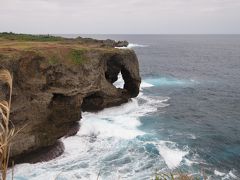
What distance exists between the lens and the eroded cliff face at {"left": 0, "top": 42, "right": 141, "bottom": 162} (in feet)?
86.2

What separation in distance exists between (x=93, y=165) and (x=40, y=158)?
449cm

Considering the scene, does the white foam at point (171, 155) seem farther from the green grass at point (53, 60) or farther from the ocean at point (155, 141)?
the green grass at point (53, 60)

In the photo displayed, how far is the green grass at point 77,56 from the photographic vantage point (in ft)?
108

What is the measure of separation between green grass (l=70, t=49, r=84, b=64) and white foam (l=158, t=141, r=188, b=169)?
11.5 meters

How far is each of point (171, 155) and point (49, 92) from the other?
11.5m

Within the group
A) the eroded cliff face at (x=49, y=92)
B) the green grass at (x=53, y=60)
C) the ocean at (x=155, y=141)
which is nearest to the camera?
the ocean at (x=155, y=141)

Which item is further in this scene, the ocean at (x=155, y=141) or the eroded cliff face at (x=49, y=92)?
the eroded cliff face at (x=49, y=92)

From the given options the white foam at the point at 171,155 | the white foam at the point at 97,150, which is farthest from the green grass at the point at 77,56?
A: the white foam at the point at 171,155

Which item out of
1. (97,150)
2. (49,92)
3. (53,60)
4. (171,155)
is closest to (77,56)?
(53,60)

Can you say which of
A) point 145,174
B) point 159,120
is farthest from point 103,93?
point 145,174

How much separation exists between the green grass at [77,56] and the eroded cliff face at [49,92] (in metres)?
0.14

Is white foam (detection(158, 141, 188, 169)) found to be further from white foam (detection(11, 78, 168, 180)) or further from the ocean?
white foam (detection(11, 78, 168, 180))

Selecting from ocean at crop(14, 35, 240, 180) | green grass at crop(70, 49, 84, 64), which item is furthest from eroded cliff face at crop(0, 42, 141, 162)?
ocean at crop(14, 35, 240, 180)

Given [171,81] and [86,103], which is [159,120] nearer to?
[86,103]
